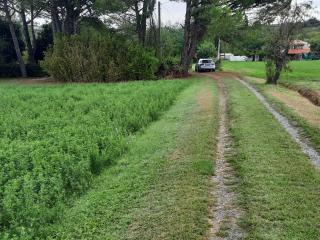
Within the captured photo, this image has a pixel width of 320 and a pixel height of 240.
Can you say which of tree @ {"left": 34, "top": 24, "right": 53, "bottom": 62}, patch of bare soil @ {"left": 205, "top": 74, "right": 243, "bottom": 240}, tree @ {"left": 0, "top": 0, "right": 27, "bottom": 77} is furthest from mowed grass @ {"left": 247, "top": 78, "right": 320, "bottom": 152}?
tree @ {"left": 34, "top": 24, "right": 53, "bottom": 62}

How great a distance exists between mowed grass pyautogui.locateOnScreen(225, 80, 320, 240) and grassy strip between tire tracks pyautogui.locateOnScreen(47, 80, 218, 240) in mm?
601

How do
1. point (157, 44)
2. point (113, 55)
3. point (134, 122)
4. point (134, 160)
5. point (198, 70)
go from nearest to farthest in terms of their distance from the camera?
point (134, 160) → point (134, 122) → point (113, 55) → point (157, 44) → point (198, 70)

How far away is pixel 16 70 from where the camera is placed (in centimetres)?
4303

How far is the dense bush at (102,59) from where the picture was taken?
31.1 metres

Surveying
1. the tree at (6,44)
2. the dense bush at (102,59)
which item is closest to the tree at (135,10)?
the dense bush at (102,59)

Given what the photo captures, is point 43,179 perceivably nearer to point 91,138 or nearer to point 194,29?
point 91,138

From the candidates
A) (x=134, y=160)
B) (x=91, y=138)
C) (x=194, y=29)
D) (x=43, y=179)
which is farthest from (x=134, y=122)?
(x=194, y=29)

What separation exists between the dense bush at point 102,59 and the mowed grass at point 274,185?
21.1m

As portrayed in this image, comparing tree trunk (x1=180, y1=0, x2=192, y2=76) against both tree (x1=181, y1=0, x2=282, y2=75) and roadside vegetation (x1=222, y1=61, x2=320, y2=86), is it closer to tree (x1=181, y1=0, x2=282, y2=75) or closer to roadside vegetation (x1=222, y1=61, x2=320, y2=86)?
tree (x1=181, y1=0, x2=282, y2=75)

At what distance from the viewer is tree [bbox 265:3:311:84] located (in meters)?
25.4

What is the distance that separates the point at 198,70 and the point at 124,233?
42634 millimetres

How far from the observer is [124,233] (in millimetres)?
5129

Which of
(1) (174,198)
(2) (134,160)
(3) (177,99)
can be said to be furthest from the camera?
(3) (177,99)

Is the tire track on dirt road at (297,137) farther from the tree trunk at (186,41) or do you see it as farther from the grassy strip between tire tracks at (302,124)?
the tree trunk at (186,41)
